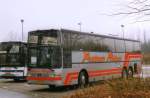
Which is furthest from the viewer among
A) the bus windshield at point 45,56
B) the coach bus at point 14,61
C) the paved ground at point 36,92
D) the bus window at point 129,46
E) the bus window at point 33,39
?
the bus window at point 129,46

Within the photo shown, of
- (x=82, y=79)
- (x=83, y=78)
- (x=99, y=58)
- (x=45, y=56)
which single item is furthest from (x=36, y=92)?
(x=99, y=58)

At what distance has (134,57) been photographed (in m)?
29.5

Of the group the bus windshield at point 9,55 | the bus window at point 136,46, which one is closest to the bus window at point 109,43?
the bus window at point 136,46

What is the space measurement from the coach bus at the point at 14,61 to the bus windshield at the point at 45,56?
19.8 feet

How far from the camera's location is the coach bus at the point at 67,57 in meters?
19.7

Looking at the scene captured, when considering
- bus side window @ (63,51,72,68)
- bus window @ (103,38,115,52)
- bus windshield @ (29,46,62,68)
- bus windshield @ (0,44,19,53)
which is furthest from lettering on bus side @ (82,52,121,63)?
bus windshield @ (0,44,19,53)

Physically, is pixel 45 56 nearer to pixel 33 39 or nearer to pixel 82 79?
pixel 33 39

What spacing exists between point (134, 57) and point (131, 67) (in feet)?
3.42

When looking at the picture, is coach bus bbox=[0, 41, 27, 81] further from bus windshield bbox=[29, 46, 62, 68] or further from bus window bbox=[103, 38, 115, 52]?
bus windshield bbox=[29, 46, 62, 68]

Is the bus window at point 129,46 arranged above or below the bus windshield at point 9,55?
above

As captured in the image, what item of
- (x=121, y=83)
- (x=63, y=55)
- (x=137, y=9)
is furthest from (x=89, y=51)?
(x=137, y=9)

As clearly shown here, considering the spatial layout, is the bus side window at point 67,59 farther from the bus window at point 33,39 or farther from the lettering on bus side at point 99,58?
the bus window at point 33,39

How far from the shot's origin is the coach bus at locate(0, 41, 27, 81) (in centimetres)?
2681

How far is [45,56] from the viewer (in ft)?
66.0
